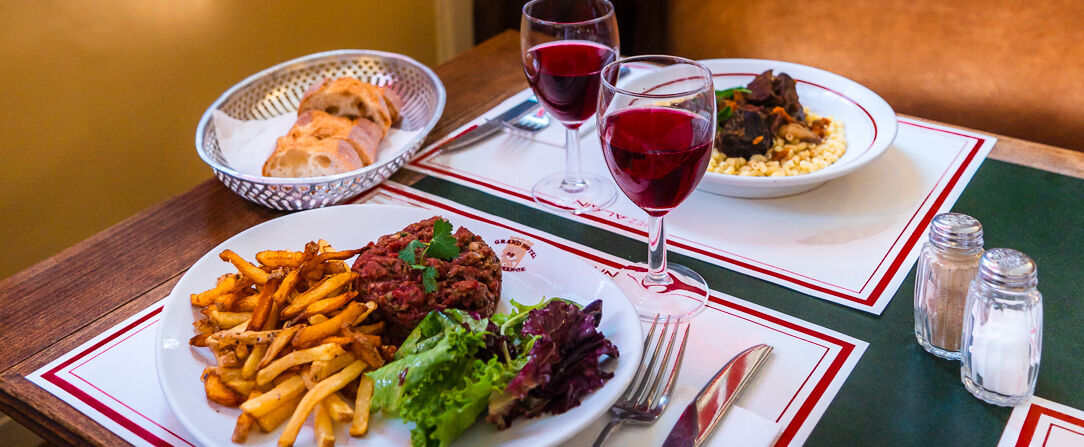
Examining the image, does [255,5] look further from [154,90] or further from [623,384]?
[623,384]

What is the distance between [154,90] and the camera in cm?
290

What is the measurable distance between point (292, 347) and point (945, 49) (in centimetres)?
240

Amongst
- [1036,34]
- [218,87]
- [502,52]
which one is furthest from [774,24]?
[218,87]

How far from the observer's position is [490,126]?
1977 mm

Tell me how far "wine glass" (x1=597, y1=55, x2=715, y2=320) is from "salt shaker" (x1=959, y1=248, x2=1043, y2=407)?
0.40 meters

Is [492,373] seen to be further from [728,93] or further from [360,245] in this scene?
[728,93]

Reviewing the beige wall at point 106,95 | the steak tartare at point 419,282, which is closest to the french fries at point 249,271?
the steak tartare at point 419,282

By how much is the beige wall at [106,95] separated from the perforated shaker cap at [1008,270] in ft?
8.73

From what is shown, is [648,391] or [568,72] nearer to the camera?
[648,391]

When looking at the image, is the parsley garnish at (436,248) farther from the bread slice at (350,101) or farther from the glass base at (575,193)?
the bread slice at (350,101)

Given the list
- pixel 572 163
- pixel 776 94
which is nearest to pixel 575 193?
pixel 572 163

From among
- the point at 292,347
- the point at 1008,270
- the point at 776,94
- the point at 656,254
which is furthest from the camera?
the point at 776,94

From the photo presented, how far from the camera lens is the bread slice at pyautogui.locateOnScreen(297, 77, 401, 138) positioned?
1.90m

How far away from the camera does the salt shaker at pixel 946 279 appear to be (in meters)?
1.11
